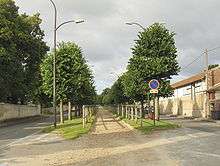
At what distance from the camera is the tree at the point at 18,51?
5347 centimetres

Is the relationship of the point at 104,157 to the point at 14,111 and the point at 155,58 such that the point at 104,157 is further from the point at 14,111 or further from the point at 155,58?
the point at 14,111

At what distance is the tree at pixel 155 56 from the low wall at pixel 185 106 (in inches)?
850

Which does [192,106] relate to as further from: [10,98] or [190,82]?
[10,98]

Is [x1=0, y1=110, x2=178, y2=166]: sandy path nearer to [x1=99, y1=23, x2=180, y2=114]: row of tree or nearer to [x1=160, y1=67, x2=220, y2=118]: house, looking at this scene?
[x1=99, y1=23, x2=180, y2=114]: row of tree

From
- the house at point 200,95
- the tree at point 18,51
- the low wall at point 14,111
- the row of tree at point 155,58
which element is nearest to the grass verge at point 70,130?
the row of tree at point 155,58

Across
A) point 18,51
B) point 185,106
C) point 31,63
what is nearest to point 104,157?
point 18,51

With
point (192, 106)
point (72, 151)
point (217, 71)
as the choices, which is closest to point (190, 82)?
point (192, 106)

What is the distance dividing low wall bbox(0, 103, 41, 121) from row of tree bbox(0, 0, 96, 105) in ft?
3.99

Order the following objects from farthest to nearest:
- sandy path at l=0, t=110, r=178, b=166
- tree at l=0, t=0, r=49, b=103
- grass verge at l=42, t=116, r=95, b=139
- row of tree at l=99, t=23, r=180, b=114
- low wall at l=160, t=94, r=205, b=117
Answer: low wall at l=160, t=94, r=205, b=117 → tree at l=0, t=0, r=49, b=103 → row of tree at l=99, t=23, r=180, b=114 → grass verge at l=42, t=116, r=95, b=139 → sandy path at l=0, t=110, r=178, b=166

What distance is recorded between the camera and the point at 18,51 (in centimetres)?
6044

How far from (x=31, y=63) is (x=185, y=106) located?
24876 mm

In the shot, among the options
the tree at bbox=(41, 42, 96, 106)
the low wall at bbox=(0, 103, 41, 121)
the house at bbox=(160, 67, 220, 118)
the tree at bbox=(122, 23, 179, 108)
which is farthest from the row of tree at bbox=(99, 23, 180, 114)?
the low wall at bbox=(0, 103, 41, 121)

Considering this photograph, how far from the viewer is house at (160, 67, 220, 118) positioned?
192 feet

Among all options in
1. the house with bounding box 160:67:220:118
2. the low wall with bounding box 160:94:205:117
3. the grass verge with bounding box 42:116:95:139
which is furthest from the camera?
the low wall with bounding box 160:94:205:117
